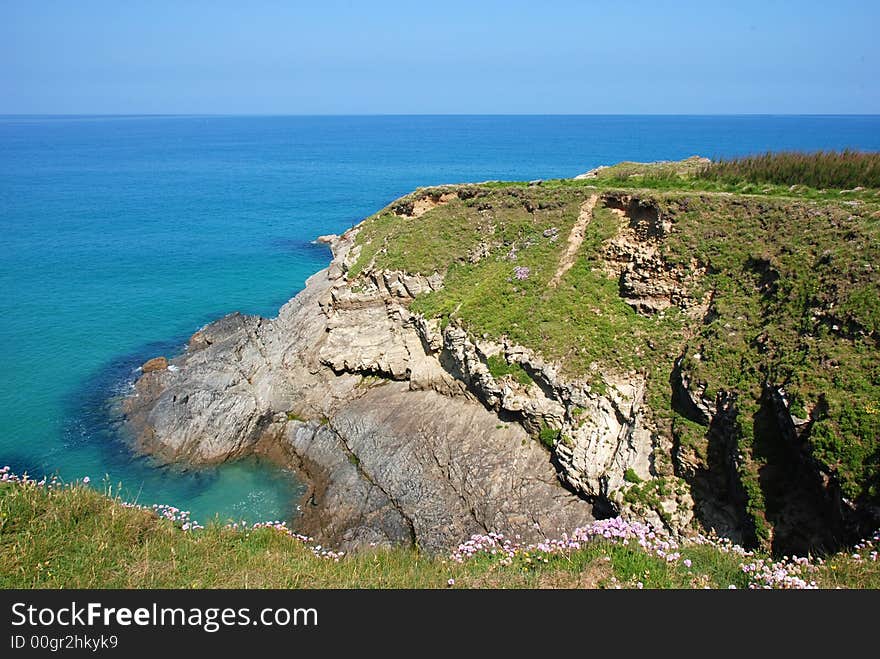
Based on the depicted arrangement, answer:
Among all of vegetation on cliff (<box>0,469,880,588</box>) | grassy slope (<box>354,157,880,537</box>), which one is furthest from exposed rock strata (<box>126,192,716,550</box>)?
vegetation on cliff (<box>0,469,880,588</box>)

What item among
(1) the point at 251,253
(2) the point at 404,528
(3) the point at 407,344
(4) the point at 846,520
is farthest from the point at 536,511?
(1) the point at 251,253

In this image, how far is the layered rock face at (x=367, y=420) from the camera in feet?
67.3

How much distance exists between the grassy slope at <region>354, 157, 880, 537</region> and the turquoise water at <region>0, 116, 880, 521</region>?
13.4 m

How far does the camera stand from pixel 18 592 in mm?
8164

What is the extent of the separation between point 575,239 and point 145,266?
44.2 m

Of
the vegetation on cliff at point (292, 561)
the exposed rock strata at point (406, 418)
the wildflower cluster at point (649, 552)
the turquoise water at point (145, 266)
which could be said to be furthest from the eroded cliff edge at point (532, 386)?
the vegetation on cliff at point (292, 561)

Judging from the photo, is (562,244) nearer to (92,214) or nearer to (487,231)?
(487,231)

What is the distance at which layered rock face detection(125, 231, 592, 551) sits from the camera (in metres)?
20.5

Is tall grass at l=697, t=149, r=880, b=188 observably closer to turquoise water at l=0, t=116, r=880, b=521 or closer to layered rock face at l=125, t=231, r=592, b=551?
layered rock face at l=125, t=231, r=592, b=551

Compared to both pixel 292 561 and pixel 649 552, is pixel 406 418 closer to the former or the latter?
pixel 292 561

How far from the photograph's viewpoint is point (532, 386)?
21953mm

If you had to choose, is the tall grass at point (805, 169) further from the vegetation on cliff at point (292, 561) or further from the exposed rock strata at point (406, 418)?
the vegetation on cliff at point (292, 561)

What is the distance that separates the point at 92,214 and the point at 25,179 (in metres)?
39.8

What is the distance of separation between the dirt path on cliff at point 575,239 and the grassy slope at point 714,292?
1.19 ft
